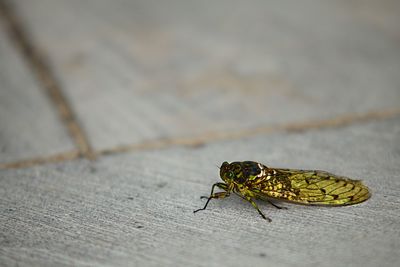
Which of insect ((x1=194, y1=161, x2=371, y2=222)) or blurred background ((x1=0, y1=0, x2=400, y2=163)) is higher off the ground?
blurred background ((x1=0, y1=0, x2=400, y2=163))

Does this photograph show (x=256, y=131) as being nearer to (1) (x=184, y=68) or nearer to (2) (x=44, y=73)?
(1) (x=184, y=68)

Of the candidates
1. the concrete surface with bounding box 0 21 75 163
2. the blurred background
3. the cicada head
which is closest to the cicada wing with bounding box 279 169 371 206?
the cicada head

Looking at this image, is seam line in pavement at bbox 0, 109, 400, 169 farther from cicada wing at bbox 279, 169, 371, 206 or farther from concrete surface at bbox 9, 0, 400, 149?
cicada wing at bbox 279, 169, 371, 206

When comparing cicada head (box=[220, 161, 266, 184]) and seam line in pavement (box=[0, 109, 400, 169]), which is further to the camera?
seam line in pavement (box=[0, 109, 400, 169])

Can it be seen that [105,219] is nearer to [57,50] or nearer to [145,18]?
[57,50]

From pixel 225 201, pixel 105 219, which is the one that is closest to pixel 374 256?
pixel 225 201

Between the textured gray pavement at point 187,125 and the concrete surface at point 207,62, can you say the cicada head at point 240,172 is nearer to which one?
the textured gray pavement at point 187,125

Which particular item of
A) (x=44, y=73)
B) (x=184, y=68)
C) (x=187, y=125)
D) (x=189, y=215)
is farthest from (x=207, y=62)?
(x=189, y=215)
